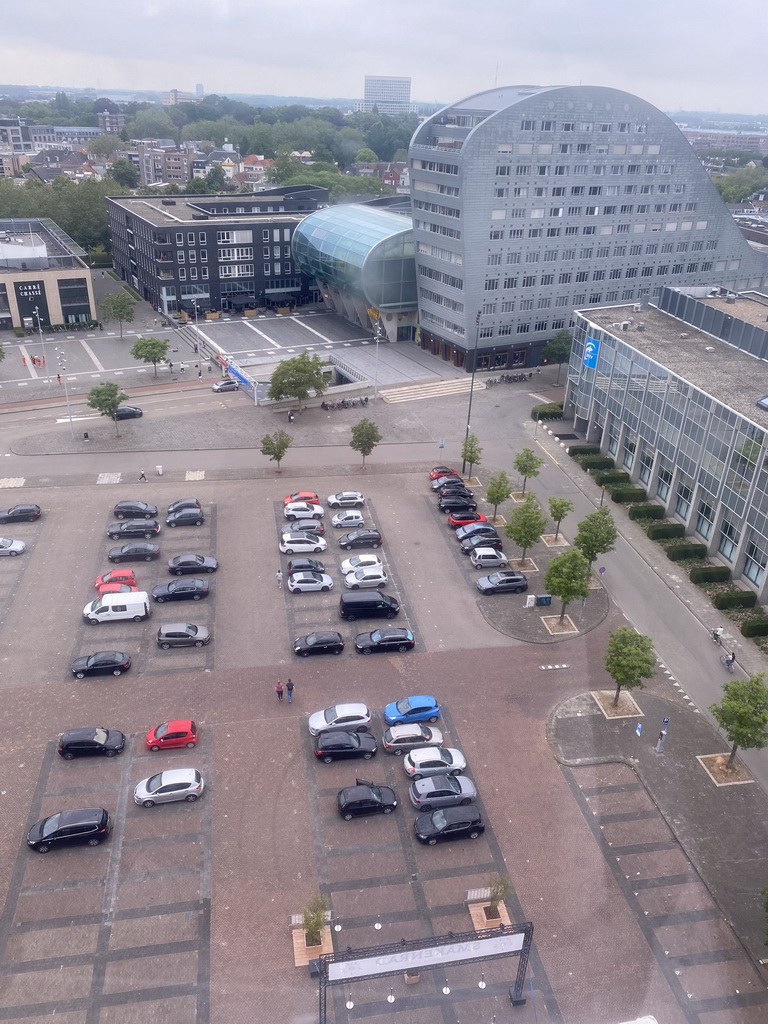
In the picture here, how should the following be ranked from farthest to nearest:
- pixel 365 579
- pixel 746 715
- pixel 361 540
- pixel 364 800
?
pixel 361 540 < pixel 365 579 < pixel 746 715 < pixel 364 800

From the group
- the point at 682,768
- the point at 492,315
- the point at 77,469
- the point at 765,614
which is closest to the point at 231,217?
the point at 492,315

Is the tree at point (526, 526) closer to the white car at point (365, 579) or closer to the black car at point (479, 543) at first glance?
the black car at point (479, 543)

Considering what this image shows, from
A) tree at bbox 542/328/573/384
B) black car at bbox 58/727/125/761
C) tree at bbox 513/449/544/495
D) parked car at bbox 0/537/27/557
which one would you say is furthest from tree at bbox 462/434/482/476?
black car at bbox 58/727/125/761

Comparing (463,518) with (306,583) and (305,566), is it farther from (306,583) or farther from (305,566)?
(306,583)

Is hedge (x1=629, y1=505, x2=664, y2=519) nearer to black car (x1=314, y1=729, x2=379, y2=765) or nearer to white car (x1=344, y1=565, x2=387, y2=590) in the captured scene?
white car (x1=344, y1=565, x2=387, y2=590)

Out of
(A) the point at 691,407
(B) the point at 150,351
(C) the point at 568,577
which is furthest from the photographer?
(B) the point at 150,351

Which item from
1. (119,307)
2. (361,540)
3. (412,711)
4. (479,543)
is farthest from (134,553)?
(119,307)
